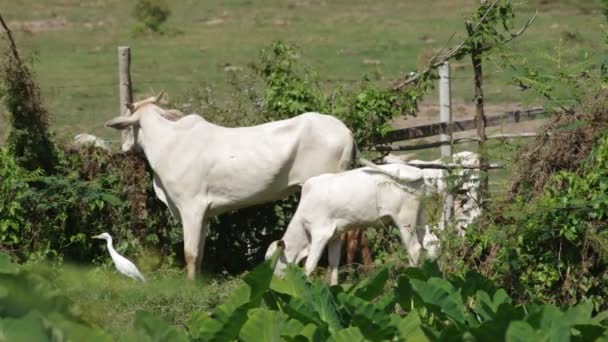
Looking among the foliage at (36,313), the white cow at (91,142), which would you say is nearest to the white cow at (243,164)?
the white cow at (91,142)

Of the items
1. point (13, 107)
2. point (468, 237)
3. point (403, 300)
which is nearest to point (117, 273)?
point (13, 107)

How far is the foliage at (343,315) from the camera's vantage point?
16.9 feet

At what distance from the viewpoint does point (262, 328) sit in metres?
5.33

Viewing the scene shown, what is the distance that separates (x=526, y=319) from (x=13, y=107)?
276 inches

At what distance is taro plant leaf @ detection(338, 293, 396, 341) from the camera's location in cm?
548

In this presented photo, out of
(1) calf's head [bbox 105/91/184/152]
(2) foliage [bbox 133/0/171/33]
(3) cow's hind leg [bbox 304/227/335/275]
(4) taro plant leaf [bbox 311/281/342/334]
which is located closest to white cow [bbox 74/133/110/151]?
(1) calf's head [bbox 105/91/184/152]

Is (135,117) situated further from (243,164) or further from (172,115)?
(243,164)

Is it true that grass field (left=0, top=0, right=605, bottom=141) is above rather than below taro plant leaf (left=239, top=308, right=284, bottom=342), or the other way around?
below

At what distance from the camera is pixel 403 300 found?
20.2 feet

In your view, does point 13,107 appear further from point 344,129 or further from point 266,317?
point 266,317

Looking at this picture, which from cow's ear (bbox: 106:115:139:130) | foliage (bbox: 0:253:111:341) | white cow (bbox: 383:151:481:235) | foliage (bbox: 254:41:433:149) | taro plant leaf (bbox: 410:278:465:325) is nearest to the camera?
foliage (bbox: 0:253:111:341)

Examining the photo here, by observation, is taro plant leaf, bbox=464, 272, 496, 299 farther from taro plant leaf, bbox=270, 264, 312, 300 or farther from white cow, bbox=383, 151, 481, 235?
white cow, bbox=383, 151, 481, 235

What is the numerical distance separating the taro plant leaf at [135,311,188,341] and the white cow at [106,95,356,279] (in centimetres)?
597

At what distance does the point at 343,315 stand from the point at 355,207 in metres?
4.90
